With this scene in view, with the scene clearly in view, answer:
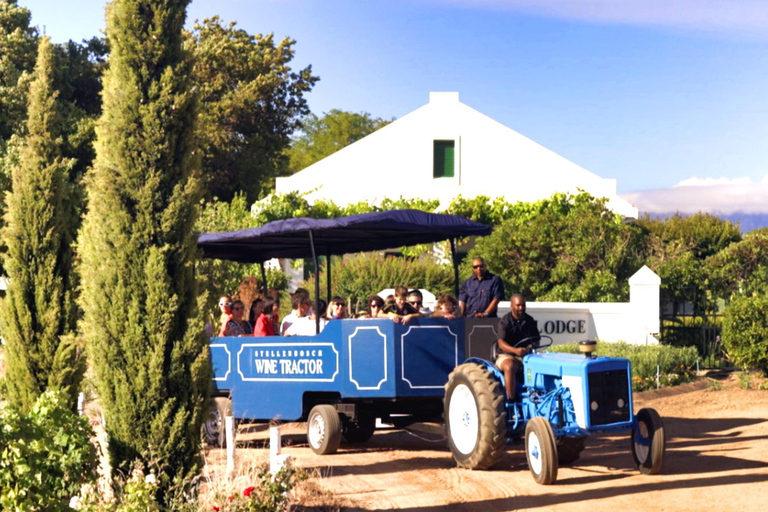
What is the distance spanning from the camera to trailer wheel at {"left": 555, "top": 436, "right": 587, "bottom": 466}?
1127 centimetres

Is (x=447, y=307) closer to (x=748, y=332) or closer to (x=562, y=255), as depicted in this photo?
(x=748, y=332)

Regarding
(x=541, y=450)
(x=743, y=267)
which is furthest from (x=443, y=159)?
(x=541, y=450)

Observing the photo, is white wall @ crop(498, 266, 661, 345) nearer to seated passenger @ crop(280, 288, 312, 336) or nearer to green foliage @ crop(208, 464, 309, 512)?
seated passenger @ crop(280, 288, 312, 336)

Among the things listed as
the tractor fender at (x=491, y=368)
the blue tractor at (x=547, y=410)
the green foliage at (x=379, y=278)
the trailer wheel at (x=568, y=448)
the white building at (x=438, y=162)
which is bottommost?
the trailer wheel at (x=568, y=448)

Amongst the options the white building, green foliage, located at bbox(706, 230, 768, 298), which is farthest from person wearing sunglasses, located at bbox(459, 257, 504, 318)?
the white building

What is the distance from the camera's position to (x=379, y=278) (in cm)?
2339

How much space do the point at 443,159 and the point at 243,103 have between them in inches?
529

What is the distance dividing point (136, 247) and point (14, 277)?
3.89m

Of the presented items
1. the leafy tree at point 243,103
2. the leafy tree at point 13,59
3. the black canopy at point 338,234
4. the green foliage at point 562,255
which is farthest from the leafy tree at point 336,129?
the black canopy at point 338,234

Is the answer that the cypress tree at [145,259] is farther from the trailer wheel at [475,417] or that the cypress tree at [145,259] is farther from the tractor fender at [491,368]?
the tractor fender at [491,368]

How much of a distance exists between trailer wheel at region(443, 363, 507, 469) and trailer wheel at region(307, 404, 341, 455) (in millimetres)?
1501

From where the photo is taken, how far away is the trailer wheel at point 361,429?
12328mm

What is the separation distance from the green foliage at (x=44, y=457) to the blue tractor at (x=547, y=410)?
4.23 metres

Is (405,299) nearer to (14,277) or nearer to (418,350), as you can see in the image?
(418,350)
